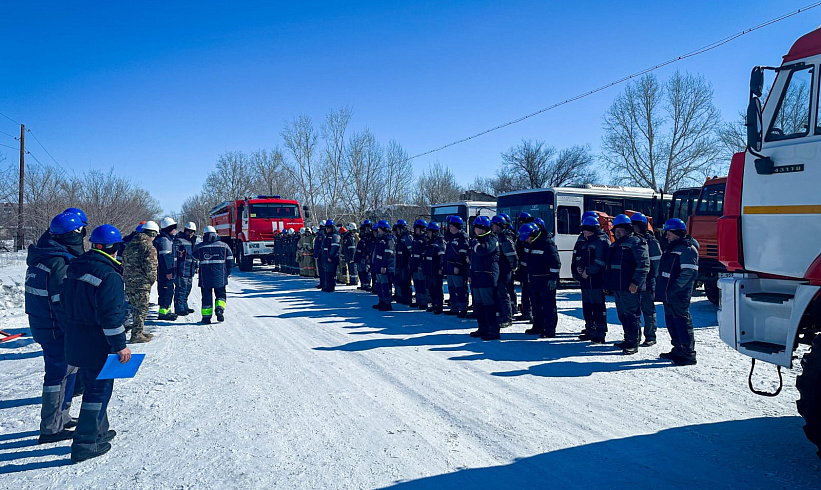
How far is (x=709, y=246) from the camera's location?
11.9 m

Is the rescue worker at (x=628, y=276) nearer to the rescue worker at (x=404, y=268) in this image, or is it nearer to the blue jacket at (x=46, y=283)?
the rescue worker at (x=404, y=268)

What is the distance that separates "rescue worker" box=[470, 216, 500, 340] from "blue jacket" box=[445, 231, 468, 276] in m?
1.12

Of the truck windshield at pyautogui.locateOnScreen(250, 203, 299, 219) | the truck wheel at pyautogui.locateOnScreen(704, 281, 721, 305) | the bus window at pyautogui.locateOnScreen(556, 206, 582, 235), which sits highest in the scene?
the truck windshield at pyautogui.locateOnScreen(250, 203, 299, 219)

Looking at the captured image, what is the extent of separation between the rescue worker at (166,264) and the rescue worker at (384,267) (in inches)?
172

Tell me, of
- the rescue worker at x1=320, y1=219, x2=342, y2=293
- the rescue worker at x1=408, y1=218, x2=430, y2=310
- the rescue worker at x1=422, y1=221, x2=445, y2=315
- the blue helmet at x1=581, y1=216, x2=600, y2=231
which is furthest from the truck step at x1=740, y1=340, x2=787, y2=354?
the rescue worker at x1=320, y1=219, x2=342, y2=293

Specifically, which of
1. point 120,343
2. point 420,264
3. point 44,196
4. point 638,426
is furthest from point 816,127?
point 44,196

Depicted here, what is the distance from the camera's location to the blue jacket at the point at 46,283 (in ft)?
14.5

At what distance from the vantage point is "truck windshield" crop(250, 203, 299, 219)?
24.1 meters

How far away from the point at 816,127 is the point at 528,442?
3.32m

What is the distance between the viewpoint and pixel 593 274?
798 centimetres

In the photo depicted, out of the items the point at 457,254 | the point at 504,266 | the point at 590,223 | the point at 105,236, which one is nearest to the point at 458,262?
the point at 457,254

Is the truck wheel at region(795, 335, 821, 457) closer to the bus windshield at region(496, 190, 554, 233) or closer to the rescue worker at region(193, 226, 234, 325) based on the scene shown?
the rescue worker at region(193, 226, 234, 325)

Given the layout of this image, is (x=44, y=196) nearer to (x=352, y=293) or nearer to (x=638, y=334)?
(x=352, y=293)

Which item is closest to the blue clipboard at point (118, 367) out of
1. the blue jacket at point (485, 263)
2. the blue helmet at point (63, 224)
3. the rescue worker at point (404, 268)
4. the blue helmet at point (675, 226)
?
the blue helmet at point (63, 224)
